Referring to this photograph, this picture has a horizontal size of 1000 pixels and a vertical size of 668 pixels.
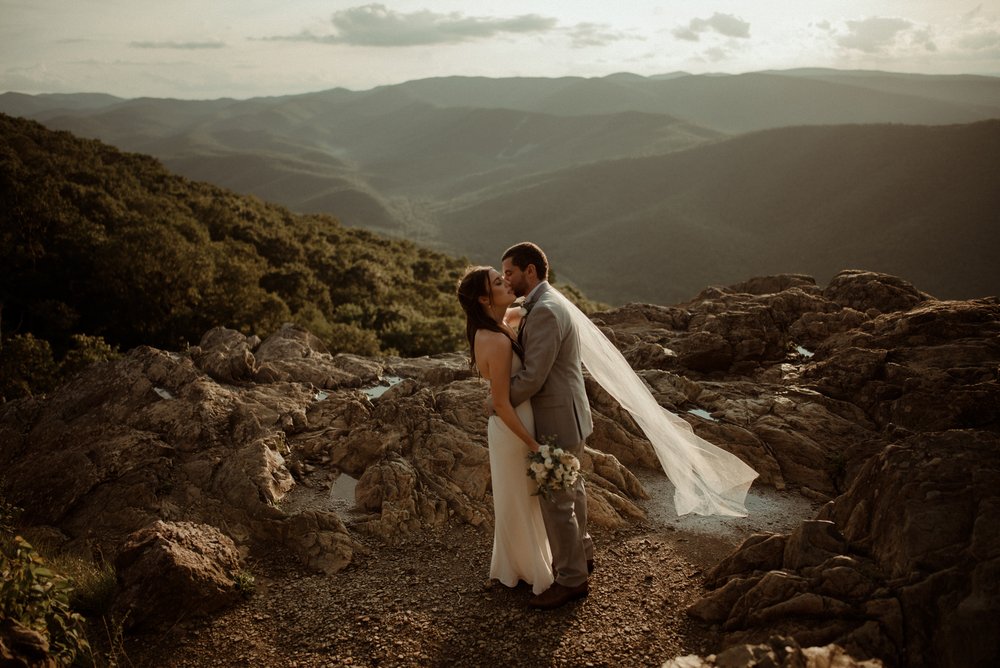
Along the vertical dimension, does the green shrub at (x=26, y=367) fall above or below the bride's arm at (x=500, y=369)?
below

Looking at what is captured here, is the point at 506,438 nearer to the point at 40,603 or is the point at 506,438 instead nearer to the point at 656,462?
the point at 40,603

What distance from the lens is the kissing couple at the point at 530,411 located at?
18.1 feet

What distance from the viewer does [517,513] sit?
591 cm

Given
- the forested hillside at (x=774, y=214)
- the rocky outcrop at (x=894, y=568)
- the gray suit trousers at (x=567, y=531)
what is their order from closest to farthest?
the rocky outcrop at (x=894, y=568), the gray suit trousers at (x=567, y=531), the forested hillside at (x=774, y=214)

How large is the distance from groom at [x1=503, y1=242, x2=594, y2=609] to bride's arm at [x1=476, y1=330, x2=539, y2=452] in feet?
0.32

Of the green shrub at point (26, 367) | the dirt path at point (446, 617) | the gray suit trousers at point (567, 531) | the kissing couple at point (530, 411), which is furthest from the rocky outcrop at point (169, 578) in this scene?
the green shrub at point (26, 367)

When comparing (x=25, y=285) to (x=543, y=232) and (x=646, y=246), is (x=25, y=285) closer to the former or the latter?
(x=646, y=246)

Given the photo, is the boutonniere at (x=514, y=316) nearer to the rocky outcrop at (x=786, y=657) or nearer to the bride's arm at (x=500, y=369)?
the bride's arm at (x=500, y=369)

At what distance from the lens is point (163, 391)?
10070 millimetres

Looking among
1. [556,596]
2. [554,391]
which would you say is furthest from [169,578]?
[554,391]

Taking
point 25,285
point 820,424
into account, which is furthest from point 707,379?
point 25,285

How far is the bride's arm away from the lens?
5480 millimetres

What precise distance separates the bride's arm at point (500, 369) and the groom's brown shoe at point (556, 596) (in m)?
1.44

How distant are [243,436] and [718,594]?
22.3 ft
